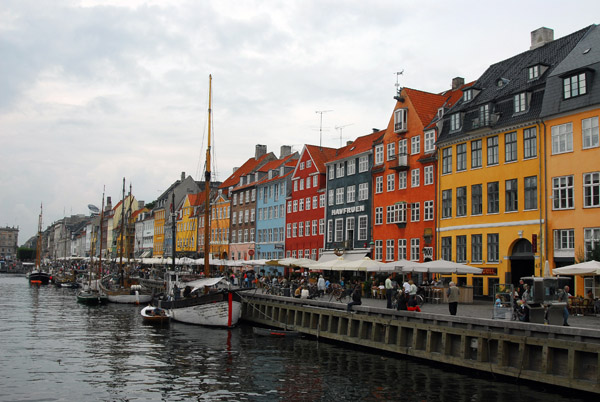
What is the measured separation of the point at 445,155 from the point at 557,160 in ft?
34.4

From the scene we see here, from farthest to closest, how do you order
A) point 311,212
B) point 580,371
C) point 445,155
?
point 311,212, point 445,155, point 580,371

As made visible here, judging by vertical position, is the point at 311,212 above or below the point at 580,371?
above

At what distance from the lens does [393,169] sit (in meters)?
52.1

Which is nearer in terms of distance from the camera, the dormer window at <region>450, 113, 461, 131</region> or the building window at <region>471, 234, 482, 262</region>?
the building window at <region>471, 234, 482, 262</region>

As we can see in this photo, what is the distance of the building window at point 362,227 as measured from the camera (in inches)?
2197

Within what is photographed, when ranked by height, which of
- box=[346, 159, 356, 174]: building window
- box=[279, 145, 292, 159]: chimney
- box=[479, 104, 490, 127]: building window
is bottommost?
box=[346, 159, 356, 174]: building window

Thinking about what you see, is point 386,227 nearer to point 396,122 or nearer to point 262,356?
point 396,122

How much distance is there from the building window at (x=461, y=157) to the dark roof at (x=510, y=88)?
85 centimetres

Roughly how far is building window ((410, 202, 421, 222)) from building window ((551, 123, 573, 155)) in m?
13.6

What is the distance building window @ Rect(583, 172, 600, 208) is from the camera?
34.7 metres

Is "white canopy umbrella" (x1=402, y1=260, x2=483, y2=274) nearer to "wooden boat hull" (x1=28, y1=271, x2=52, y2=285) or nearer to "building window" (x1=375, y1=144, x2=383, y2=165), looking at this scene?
"building window" (x1=375, y1=144, x2=383, y2=165)


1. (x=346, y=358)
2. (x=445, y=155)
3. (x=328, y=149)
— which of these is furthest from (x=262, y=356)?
(x=328, y=149)

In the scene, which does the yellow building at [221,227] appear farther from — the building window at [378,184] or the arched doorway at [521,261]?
the arched doorway at [521,261]

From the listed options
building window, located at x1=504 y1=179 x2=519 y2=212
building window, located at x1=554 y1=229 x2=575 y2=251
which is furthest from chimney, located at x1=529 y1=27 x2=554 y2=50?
building window, located at x1=554 y1=229 x2=575 y2=251
